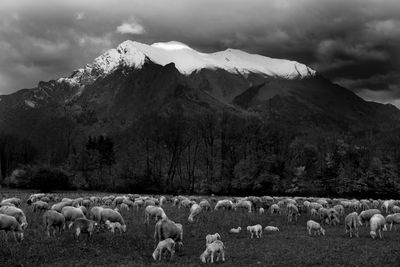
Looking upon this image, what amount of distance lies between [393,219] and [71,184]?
76339 millimetres

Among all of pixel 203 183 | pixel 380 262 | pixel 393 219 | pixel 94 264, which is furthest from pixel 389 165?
pixel 94 264

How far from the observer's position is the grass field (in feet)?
70.7

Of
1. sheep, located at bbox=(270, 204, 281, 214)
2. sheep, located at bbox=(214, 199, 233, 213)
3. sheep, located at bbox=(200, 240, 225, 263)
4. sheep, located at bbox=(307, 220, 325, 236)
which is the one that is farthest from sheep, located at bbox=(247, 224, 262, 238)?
sheep, located at bbox=(214, 199, 233, 213)

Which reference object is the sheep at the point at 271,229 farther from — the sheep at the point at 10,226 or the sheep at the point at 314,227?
the sheep at the point at 10,226

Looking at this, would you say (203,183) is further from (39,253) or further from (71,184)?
(39,253)

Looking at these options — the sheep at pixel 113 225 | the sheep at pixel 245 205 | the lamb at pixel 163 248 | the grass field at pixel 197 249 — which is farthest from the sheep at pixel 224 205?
the lamb at pixel 163 248

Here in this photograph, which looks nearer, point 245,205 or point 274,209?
point 274,209

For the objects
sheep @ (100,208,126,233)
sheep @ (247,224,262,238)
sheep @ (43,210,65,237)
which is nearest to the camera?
sheep @ (43,210,65,237)

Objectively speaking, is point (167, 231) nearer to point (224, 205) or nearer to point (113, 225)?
point (113, 225)

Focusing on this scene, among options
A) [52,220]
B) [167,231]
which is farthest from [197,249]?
[52,220]

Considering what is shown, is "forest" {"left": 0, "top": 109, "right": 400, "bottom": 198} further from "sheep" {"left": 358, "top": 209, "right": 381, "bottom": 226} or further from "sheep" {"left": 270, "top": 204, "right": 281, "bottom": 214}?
"sheep" {"left": 358, "top": 209, "right": 381, "bottom": 226}

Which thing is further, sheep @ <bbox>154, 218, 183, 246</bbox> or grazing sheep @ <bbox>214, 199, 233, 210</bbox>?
grazing sheep @ <bbox>214, 199, 233, 210</bbox>

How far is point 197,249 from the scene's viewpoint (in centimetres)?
2598

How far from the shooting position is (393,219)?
3438 centimetres
